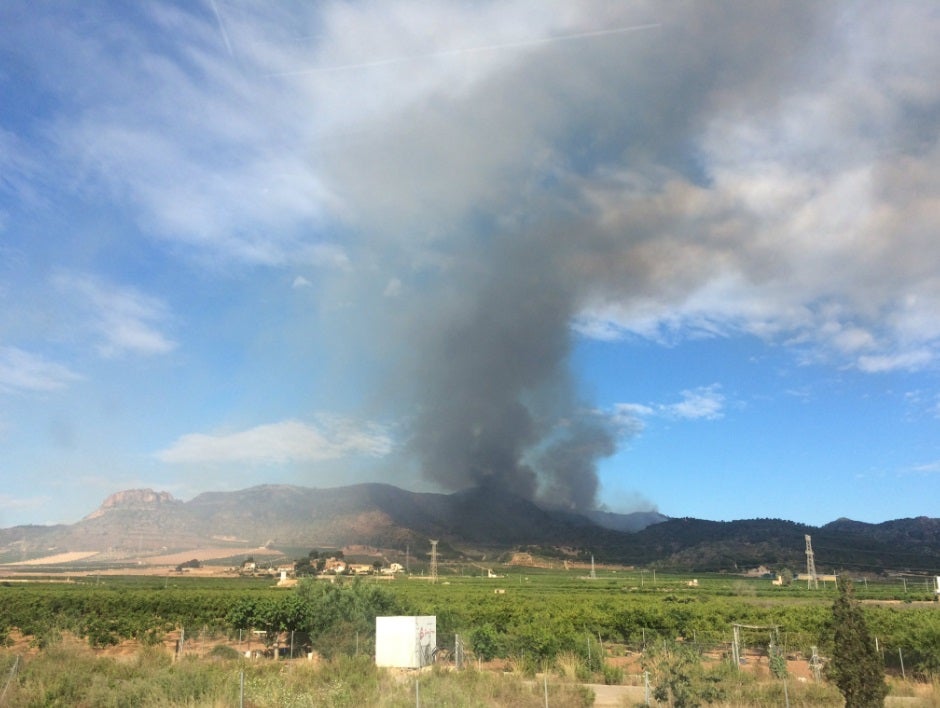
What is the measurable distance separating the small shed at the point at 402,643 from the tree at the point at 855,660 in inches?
745

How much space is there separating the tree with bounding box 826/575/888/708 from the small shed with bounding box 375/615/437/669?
745 inches

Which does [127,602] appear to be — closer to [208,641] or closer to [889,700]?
[208,641]

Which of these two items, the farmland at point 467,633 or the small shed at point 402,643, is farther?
the small shed at point 402,643

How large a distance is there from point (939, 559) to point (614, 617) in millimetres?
197705

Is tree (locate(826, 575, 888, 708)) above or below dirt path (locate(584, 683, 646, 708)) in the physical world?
above

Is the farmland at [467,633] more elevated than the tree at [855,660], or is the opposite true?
the tree at [855,660]

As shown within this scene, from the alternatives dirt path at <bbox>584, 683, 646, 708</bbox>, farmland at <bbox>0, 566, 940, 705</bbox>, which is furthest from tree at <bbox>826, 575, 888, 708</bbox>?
dirt path at <bbox>584, 683, 646, 708</bbox>

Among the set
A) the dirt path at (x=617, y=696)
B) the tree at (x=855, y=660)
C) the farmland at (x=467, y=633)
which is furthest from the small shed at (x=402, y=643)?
the tree at (x=855, y=660)

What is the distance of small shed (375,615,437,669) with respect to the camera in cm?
2838

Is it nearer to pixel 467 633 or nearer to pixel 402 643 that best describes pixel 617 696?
pixel 402 643

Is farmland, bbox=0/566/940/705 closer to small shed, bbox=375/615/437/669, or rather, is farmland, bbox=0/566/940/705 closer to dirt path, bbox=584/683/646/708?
dirt path, bbox=584/683/646/708

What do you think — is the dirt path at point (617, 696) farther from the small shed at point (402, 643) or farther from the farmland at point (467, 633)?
the small shed at point (402, 643)

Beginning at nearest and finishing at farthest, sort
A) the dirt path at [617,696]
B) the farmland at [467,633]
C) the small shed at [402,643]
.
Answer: the dirt path at [617,696] → the farmland at [467,633] → the small shed at [402,643]

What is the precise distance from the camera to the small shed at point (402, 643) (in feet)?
93.1
